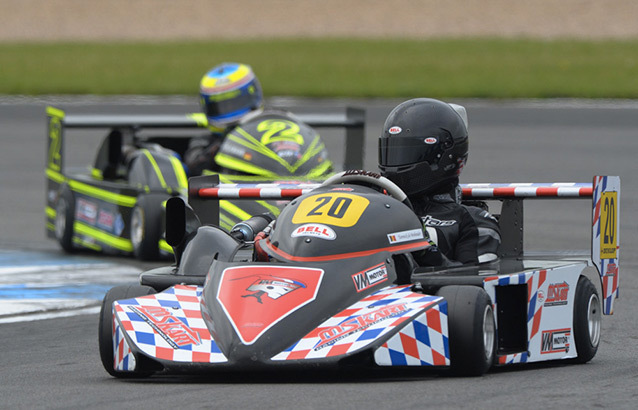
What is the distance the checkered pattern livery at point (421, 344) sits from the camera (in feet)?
18.1

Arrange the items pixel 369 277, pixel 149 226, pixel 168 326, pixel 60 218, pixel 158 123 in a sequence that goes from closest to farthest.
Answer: pixel 168 326
pixel 369 277
pixel 149 226
pixel 60 218
pixel 158 123

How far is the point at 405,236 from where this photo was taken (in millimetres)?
6312

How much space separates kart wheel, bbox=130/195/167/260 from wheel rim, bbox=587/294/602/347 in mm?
5173

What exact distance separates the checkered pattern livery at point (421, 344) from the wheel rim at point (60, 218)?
296 inches

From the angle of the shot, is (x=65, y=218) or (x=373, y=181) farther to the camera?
(x=65, y=218)

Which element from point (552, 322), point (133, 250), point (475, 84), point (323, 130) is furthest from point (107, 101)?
point (552, 322)

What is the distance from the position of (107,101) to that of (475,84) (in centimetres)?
Answer: 671

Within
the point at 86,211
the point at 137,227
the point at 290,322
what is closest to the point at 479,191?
the point at 290,322

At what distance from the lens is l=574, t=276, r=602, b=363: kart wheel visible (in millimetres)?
6859

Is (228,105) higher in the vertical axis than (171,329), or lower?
higher

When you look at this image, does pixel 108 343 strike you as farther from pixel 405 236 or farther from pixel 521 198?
pixel 521 198

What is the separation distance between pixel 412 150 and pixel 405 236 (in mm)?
881

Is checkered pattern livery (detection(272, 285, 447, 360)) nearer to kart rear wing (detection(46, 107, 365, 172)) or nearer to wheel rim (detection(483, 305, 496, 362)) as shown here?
wheel rim (detection(483, 305, 496, 362))

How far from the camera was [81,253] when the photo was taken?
12.6m
